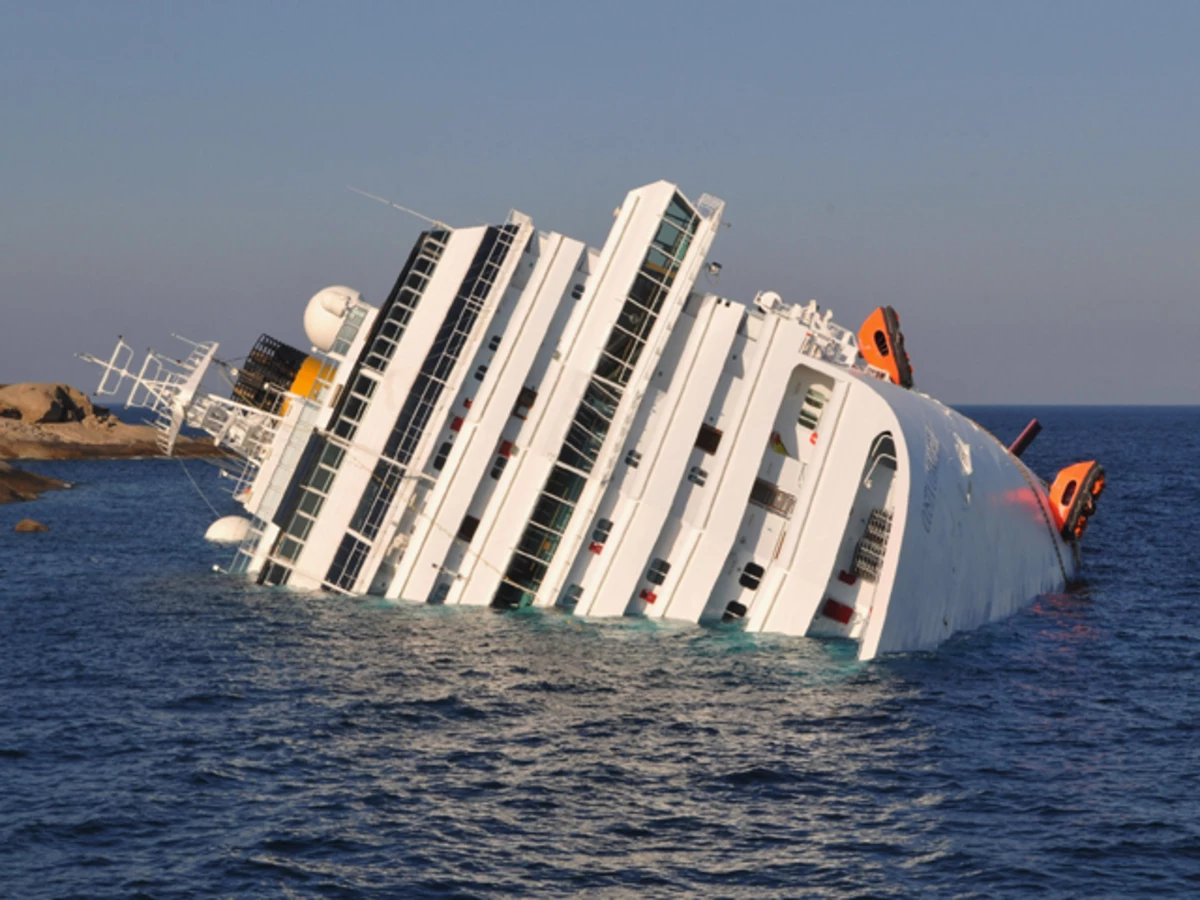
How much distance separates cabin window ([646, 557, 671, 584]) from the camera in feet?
114

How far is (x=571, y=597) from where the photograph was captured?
35469mm

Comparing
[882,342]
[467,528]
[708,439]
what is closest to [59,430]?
[882,342]

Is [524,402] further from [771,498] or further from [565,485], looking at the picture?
[771,498]

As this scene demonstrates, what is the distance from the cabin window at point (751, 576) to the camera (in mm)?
34188

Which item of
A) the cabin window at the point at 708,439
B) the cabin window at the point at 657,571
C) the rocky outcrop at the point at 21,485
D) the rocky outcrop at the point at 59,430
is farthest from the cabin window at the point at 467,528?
the rocky outcrop at the point at 59,430

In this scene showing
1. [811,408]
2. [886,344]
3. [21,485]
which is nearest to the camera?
[811,408]

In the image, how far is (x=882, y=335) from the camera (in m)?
52.3

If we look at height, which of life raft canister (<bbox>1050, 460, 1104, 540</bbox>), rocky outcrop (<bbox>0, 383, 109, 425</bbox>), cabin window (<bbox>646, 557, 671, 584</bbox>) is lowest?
rocky outcrop (<bbox>0, 383, 109, 425</bbox>)

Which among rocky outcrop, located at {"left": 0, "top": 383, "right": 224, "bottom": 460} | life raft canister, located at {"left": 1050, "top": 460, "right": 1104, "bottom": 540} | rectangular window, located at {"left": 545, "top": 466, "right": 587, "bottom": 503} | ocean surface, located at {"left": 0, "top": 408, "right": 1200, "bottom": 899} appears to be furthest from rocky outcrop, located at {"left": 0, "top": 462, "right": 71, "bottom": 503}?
life raft canister, located at {"left": 1050, "top": 460, "right": 1104, "bottom": 540}

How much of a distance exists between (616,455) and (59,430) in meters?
99.5

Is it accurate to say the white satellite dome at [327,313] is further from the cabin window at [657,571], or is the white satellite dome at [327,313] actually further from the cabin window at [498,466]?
the cabin window at [657,571]

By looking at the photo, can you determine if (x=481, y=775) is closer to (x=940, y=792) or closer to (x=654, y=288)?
(x=940, y=792)

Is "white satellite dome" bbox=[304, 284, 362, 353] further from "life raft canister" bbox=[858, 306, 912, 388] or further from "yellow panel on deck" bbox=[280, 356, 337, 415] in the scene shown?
"life raft canister" bbox=[858, 306, 912, 388]

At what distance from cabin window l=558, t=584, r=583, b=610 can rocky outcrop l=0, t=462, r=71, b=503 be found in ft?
171
